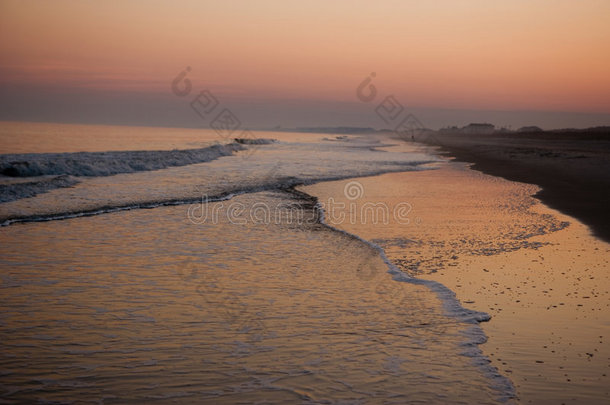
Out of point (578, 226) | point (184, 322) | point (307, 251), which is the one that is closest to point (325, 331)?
point (184, 322)

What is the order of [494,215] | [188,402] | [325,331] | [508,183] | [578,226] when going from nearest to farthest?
[188,402]
[325,331]
[578,226]
[494,215]
[508,183]

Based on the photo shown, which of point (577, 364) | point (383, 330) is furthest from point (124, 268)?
point (577, 364)

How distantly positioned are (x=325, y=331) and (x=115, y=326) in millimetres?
2443

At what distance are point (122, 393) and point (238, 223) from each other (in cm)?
803

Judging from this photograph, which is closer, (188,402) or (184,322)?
(188,402)

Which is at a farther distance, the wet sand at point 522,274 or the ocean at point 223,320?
the wet sand at point 522,274

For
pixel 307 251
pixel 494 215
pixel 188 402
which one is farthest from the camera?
pixel 494 215

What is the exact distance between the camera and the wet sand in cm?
466

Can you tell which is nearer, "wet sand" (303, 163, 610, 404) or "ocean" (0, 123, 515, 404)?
"ocean" (0, 123, 515, 404)

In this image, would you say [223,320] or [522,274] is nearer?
[223,320]

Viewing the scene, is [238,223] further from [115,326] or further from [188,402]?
[188,402]

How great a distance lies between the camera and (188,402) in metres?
3.99

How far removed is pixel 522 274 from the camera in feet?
25.6

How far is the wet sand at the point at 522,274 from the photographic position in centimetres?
466
